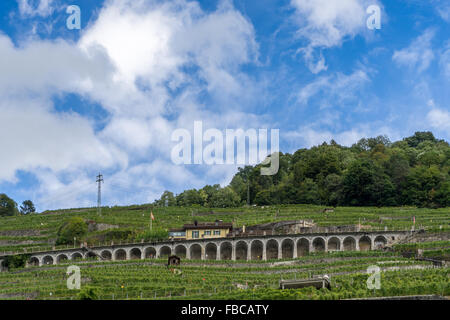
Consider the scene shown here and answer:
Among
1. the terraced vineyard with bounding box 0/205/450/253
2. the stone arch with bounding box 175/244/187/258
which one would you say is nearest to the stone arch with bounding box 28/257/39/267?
the terraced vineyard with bounding box 0/205/450/253

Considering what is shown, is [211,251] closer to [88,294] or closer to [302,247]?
[302,247]

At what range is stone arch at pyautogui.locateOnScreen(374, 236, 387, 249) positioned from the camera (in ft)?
263

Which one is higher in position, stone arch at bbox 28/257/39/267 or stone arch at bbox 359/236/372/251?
stone arch at bbox 359/236/372/251

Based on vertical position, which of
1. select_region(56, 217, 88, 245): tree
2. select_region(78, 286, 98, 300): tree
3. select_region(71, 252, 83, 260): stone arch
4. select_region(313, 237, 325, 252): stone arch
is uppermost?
select_region(56, 217, 88, 245): tree

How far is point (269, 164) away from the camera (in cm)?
13912

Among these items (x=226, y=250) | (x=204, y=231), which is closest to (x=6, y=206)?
(x=204, y=231)

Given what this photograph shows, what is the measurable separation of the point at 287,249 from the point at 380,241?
12122 millimetres

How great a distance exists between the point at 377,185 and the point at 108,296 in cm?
6587

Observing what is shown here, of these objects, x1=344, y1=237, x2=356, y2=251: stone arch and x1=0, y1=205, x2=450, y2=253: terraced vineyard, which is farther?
x1=0, y1=205, x2=450, y2=253: terraced vineyard

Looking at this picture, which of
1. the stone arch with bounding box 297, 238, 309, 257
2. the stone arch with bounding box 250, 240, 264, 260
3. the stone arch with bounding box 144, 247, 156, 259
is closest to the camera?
the stone arch with bounding box 297, 238, 309, 257

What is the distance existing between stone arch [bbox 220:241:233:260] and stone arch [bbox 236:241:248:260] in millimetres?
953

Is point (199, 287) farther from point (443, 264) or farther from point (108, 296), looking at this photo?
point (443, 264)

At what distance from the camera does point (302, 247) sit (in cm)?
8262

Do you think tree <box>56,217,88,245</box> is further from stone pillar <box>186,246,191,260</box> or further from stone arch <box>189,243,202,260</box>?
stone arch <box>189,243,202,260</box>
